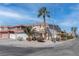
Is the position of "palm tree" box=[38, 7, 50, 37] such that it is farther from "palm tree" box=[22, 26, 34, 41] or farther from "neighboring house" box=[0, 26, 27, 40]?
"neighboring house" box=[0, 26, 27, 40]

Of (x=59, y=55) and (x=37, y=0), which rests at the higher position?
(x=37, y=0)

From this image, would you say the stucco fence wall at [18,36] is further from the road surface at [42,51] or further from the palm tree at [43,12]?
the palm tree at [43,12]

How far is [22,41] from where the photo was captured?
1181cm

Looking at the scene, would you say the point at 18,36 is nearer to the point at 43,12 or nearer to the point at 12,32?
the point at 12,32

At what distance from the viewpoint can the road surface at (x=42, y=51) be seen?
11.8 m

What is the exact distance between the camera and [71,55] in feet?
38.6

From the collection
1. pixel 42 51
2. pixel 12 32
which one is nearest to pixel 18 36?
pixel 12 32

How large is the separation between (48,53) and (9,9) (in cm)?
86

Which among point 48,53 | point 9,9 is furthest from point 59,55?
point 9,9

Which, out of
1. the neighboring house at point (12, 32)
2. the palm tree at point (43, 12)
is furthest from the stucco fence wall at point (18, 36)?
the palm tree at point (43, 12)

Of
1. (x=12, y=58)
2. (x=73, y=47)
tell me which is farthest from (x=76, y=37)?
(x=12, y=58)

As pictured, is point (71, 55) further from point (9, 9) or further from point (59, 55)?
point (9, 9)

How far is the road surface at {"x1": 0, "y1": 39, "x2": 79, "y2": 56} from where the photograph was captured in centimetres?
1177

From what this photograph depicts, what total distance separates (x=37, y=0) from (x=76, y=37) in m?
0.79
